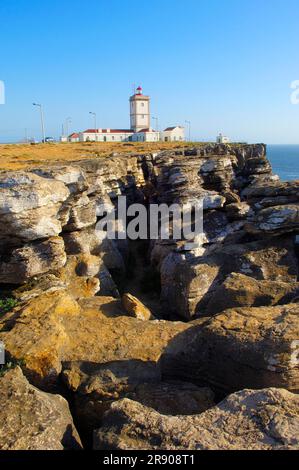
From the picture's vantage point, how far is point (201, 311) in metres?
16.7

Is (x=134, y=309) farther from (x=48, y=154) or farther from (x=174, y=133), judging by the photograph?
(x=174, y=133)

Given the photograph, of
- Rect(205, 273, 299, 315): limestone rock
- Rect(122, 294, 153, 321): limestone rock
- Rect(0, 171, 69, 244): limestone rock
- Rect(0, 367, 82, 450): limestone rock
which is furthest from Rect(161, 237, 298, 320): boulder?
Rect(0, 367, 82, 450): limestone rock

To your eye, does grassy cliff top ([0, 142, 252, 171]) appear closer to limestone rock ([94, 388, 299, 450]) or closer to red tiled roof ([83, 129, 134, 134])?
limestone rock ([94, 388, 299, 450])

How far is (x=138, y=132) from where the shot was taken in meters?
107

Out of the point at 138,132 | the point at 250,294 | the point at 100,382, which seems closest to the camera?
the point at 100,382

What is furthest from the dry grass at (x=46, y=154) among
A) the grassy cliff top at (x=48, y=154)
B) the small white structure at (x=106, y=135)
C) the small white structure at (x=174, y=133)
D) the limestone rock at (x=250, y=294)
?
the small white structure at (x=174, y=133)

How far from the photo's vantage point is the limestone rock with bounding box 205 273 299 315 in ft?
46.1

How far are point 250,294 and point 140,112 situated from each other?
111738 mm

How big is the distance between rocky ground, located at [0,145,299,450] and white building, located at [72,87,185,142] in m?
77.9

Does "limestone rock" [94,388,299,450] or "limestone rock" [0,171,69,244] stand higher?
"limestone rock" [0,171,69,244]

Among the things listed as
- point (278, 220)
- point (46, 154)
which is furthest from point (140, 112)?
point (278, 220)

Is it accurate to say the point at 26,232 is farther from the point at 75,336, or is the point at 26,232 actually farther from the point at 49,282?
the point at 75,336

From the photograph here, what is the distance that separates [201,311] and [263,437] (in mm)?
9901

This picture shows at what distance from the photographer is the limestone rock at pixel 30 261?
56.5ft
